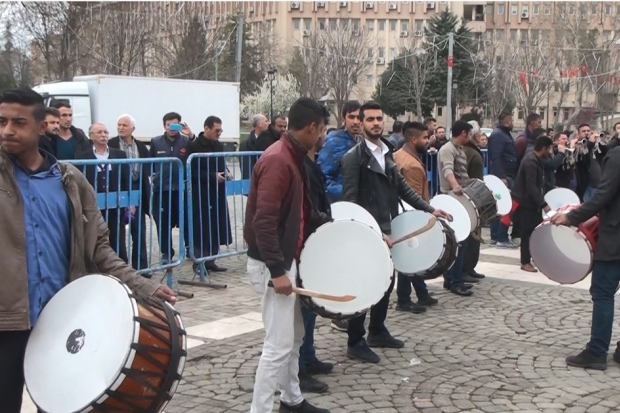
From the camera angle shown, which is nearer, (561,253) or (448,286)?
(561,253)

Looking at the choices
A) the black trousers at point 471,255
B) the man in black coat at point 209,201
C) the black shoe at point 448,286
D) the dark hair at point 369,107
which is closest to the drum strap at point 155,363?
the dark hair at point 369,107

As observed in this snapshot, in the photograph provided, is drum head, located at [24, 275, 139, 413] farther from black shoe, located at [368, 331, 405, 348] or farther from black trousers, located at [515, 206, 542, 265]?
black trousers, located at [515, 206, 542, 265]

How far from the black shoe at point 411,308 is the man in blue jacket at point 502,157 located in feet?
16.7

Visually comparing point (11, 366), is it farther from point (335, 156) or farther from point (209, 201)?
point (209, 201)

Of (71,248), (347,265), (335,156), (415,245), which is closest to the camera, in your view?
(71,248)

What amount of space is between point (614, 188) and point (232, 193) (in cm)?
531

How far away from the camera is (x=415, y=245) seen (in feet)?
21.1

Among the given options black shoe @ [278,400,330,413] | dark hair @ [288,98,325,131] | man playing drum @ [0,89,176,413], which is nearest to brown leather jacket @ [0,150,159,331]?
man playing drum @ [0,89,176,413]

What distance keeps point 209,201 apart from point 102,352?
639cm

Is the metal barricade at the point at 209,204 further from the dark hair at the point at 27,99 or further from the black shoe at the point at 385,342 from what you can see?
the dark hair at the point at 27,99

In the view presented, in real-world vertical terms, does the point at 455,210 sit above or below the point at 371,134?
Result: below

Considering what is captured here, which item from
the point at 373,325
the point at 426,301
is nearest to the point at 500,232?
the point at 426,301

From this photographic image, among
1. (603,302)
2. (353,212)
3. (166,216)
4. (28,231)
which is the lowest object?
(603,302)

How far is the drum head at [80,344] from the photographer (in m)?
3.10
